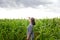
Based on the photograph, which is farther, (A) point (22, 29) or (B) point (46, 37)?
(A) point (22, 29)

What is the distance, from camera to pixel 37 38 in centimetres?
1033

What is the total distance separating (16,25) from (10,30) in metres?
0.43

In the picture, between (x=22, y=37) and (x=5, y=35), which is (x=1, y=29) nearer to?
(x=5, y=35)

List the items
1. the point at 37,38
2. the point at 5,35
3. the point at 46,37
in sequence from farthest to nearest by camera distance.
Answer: the point at 5,35 → the point at 37,38 → the point at 46,37

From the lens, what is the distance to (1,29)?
11.4 metres

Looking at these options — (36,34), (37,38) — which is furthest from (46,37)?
(36,34)

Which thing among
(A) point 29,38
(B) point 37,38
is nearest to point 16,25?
(B) point 37,38

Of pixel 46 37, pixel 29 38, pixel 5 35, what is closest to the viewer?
pixel 29 38

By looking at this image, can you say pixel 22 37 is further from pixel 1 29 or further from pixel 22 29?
pixel 1 29

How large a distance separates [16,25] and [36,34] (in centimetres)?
135

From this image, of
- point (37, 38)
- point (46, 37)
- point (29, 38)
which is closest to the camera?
point (29, 38)

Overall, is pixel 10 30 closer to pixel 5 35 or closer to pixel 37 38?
pixel 5 35

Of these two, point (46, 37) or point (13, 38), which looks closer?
point (46, 37)

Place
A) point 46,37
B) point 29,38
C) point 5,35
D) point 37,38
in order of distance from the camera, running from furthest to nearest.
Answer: point 5,35 < point 37,38 < point 46,37 < point 29,38
